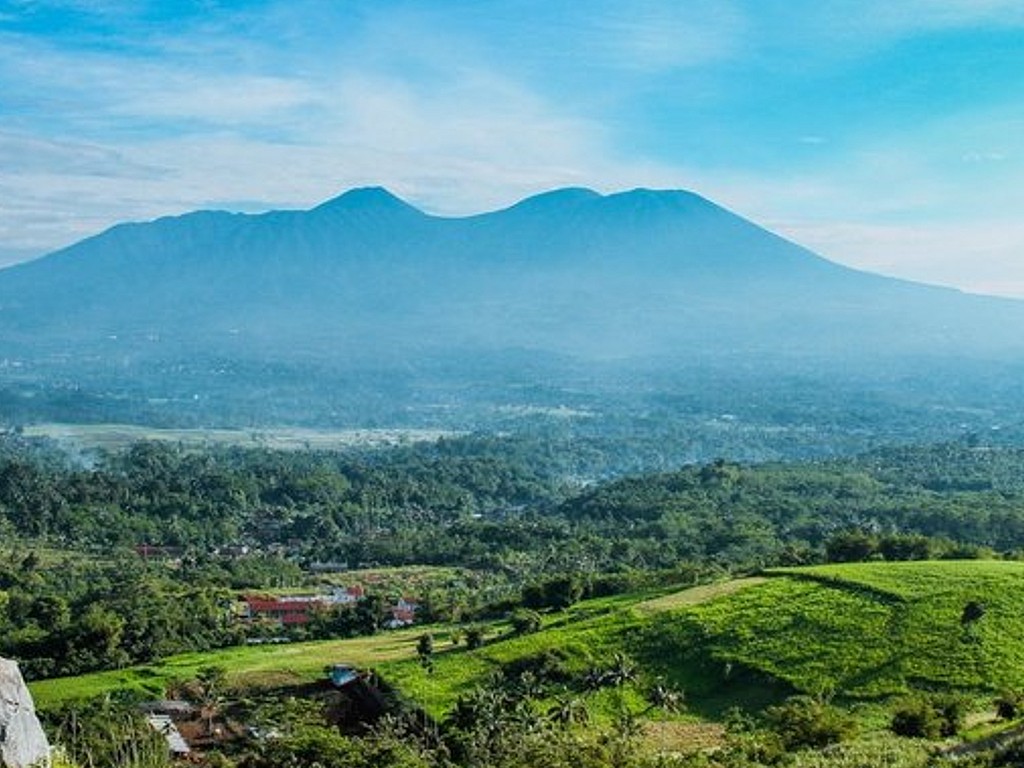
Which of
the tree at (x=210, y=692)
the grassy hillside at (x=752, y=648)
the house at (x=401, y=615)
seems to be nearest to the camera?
the grassy hillside at (x=752, y=648)

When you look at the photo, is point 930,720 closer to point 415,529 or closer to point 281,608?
point 281,608

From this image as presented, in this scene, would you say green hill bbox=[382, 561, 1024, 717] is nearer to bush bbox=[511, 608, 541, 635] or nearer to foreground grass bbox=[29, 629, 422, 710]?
bush bbox=[511, 608, 541, 635]

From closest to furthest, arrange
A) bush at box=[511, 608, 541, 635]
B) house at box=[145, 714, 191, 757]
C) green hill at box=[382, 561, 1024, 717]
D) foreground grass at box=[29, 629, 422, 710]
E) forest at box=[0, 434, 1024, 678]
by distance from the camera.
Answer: house at box=[145, 714, 191, 757] < green hill at box=[382, 561, 1024, 717] < foreground grass at box=[29, 629, 422, 710] < bush at box=[511, 608, 541, 635] < forest at box=[0, 434, 1024, 678]

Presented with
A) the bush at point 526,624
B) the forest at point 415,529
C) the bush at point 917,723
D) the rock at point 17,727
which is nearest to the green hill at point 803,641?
the bush at point 526,624

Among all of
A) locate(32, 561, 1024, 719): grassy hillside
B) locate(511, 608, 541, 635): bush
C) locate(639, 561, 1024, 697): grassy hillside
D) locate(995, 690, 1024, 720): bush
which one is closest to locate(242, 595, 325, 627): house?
locate(32, 561, 1024, 719): grassy hillside

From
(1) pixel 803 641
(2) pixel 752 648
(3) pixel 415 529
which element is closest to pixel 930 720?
(1) pixel 803 641

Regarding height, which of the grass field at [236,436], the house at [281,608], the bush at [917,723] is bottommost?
Answer: the grass field at [236,436]

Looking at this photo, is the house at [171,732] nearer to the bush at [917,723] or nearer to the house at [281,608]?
the bush at [917,723]
